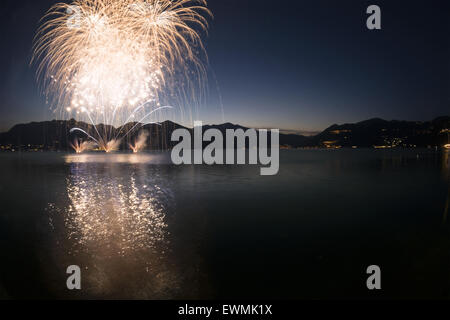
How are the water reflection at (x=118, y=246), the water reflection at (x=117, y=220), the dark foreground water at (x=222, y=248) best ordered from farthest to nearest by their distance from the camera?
the water reflection at (x=117, y=220), the dark foreground water at (x=222, y=248), the water reflection at (x=118, y=246)

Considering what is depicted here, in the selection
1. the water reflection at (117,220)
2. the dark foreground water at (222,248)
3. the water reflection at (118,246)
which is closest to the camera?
the water reflection at (118,246)

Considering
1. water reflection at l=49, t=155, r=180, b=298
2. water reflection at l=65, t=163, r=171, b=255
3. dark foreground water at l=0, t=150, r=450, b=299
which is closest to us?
water reflection at l=49, t=155, r=180, b=298

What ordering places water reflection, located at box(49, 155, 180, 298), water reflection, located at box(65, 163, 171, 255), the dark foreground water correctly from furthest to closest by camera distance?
water reflection, located at box(65, 163, 171, 255), the dark foreground water, water reflection, located at box(49, 155, 180, 298)

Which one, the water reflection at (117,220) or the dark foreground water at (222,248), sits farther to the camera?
the water reflection at (117,220)

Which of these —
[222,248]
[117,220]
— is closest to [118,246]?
[222,248]

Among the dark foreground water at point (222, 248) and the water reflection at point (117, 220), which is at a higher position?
the water reflection at point (117, 220)

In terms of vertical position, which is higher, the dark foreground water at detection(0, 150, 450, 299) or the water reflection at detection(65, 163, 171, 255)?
the water reflection at detection(65, 163, 171, 255)

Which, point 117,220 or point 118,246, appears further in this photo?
point 117,220

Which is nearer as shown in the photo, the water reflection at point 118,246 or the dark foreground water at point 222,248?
the water reflection at point 118,246

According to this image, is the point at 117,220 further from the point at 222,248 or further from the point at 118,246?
the point at 222,248

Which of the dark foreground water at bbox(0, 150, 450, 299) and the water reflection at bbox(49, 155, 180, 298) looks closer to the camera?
the water reflection at bbox(49, 155, 180, 298)

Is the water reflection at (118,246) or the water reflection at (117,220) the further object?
the water reflection at (117,220)
